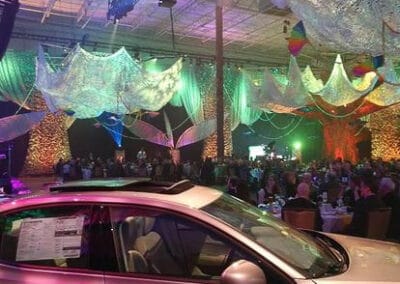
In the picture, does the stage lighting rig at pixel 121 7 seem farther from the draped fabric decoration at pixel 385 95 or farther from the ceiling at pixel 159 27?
the draped fabric decoration at pixel 385 95

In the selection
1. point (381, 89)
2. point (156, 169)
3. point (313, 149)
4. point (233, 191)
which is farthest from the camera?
point (313, 149)

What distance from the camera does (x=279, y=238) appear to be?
2.43 metres

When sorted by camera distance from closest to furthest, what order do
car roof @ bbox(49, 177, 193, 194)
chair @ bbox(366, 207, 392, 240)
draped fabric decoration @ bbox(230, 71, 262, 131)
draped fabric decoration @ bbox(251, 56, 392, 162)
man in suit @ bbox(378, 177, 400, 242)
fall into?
car roof @ bbox(49, 177, 193, 194) < chair @ bbox(366, 207, 392, 240) < man in suit @ bbox(378, 177, 400, 242) < draped fabric decoration @ bbox(251, 56, 392, 162) < draped fabric decoration @ bbox(230, 71, 262, 131)

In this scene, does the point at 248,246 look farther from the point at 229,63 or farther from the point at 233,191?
Answer: the point at 229,63

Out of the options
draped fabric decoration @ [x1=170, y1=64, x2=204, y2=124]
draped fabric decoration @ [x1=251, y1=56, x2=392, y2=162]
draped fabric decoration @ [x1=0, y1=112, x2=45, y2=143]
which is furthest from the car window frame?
draped fabric decoration @ [x1=170, y1=64, x2=204, y2=124]

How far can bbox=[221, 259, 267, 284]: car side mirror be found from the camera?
1888 millimetres

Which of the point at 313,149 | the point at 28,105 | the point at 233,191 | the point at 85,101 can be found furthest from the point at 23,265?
the point at 313,149

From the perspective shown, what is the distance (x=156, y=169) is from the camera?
1614 cm

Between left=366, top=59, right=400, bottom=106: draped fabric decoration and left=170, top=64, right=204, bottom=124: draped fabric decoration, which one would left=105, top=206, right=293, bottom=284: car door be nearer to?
left=366, top=59, right=400, bottom=106: draped fabric decoration

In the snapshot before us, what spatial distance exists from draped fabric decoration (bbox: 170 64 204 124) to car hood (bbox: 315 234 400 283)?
14.5 m

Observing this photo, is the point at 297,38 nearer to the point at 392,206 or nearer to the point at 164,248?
the point at 392,206

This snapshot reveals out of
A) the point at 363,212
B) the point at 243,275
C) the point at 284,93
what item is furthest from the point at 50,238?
the point at 284,93

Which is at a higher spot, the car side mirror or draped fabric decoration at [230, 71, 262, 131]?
draped fabric decoration at [230, 71, 262, 131]

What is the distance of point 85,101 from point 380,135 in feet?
46.5
